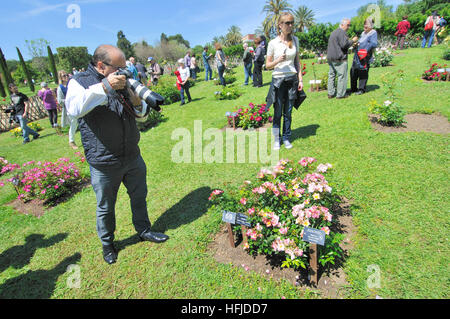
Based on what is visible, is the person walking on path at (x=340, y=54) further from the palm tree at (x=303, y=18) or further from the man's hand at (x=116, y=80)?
the palm tree at (x=303, y=18)

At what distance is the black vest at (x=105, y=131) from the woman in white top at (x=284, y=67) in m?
2.80

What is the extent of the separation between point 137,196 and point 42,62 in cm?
6014

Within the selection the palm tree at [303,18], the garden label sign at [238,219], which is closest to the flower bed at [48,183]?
the garden label sign at [238,219]

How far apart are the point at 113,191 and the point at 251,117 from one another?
4.34 m

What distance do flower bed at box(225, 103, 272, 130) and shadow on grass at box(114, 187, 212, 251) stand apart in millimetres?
2756

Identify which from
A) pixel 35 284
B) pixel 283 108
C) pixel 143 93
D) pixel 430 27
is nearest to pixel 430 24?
pixel 430 27

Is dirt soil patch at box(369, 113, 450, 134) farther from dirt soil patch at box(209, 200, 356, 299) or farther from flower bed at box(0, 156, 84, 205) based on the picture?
flower bed at box(0, 156, 84, 205)

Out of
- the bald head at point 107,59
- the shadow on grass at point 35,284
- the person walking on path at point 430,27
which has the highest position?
the person walking on path at point 430,27

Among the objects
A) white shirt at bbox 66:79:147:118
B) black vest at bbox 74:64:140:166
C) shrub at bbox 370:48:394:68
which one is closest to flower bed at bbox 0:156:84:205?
black vest at bbox 74:64:140:166

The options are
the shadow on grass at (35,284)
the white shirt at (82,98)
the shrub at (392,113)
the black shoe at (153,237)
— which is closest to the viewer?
the white shirt at (82,98)

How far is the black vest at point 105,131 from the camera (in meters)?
2.25

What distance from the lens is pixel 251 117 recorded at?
20.3 feet

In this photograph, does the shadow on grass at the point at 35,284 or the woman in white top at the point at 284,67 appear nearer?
the shadow on grass at the point at 35,284
